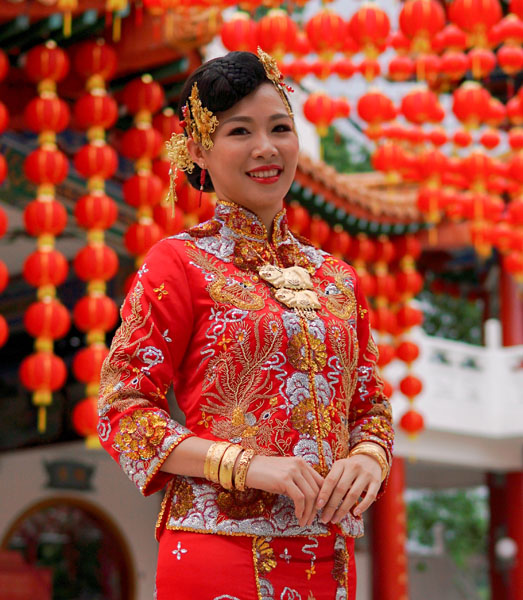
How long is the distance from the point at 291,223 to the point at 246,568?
5.57m

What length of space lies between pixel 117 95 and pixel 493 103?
219 cm

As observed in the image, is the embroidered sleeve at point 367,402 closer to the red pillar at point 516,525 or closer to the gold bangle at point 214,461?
the gold bangle at point 214,461

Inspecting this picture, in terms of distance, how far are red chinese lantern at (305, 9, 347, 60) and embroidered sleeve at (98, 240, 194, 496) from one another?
3.84 m

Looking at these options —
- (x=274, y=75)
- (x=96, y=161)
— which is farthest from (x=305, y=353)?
(x=96, y=161)

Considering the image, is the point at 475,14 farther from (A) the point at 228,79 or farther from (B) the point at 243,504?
(B) the point at 243,504

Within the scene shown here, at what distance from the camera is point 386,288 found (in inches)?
316

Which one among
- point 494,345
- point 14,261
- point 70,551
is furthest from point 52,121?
point 494,345

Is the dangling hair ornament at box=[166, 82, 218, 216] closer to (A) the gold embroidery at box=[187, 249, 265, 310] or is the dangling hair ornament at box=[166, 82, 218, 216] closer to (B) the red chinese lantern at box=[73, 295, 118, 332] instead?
(A) the gold embroidery at box=[187, 249, 265, 310]

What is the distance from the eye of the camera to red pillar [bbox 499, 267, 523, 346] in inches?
430

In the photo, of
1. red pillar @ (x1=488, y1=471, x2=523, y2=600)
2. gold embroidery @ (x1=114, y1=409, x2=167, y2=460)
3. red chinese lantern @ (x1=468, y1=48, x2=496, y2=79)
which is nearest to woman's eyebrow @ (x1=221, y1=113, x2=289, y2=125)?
gold embroidery @ (x1=114, y1=409, x2=167, y2=460)

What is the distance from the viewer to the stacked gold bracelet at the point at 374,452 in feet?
5.07

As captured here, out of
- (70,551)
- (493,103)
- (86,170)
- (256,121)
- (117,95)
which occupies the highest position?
(493,103)

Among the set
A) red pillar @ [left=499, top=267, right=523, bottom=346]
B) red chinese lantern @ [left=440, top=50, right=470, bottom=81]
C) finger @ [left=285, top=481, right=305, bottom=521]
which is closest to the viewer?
finger @ [left=285, top=481, right=305, bottom=521]

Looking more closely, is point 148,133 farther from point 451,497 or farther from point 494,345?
point 451,497
